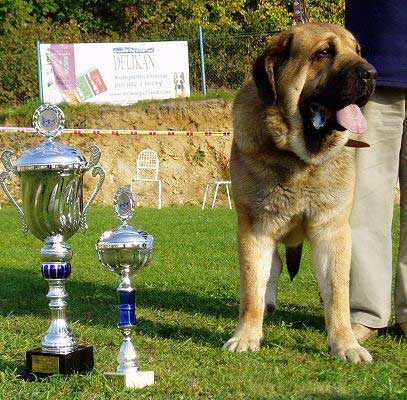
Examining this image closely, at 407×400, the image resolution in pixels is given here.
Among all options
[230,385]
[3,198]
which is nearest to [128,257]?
[230,385]

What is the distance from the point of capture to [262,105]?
11.2 feet

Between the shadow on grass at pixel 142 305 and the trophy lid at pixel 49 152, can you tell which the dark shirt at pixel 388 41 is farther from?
the trophy lid at pixel 49 152

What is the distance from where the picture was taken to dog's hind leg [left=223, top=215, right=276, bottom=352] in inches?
134

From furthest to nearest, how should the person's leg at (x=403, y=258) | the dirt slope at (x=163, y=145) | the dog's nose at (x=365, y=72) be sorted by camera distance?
the dirt slope at (x=163, y=145), the person's leg at (x=403, y=258), the dog's nose at (x=365, y=72)

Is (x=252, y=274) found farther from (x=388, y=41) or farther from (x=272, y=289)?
(x=388, y=41)

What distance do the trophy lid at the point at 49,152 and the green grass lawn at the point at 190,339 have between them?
0.78 meters

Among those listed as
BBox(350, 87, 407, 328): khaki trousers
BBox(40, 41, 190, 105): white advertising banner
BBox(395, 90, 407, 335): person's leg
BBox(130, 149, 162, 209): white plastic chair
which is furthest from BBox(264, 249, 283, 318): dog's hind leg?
BBox(130, 149, 162, 209): white plastic chair

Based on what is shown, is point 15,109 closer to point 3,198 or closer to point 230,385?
point 3,198

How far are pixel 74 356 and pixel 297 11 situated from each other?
2467mm

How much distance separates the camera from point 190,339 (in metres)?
3.52

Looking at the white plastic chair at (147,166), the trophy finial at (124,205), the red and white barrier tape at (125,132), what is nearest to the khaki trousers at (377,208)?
the trophy finial at (124,205)

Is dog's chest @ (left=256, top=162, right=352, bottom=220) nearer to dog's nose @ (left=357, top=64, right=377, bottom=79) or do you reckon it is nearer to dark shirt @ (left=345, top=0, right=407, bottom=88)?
dog's nose @ (left=357, top=64, right=377, bottom=79)

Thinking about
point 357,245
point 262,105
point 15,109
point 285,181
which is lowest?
point 357,245

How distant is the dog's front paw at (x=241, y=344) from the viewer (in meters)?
3.32
